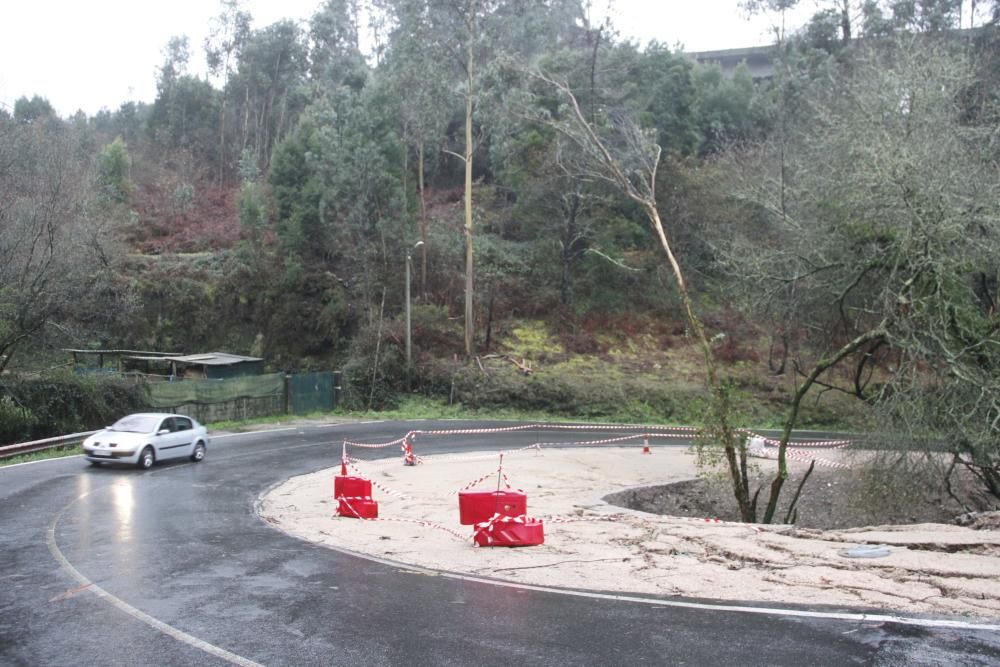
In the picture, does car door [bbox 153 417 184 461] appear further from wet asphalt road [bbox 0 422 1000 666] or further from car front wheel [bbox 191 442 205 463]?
wet asphalt road [bbox 0 422 1000 666]

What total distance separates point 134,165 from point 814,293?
191 ft

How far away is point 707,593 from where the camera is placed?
9.86 m

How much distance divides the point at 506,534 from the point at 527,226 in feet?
136

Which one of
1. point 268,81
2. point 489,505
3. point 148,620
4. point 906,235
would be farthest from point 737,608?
point 268,81

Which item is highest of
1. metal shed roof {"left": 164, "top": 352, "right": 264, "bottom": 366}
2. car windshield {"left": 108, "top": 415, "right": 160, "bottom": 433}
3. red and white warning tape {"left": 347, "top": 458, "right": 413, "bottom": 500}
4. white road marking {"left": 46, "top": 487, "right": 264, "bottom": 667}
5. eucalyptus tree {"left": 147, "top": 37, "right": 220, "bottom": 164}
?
eucalyptus tree {"left": 147, "top": 37, "right": 220, "bottom": 164}

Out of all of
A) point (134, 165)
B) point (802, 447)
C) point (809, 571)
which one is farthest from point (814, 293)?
point (134, 165)

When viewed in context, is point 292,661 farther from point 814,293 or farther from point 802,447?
point 802,447

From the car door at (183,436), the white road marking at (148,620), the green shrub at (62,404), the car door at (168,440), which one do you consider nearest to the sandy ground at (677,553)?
the white road marking at (148,620)

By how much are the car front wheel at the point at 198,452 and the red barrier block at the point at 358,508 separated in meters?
9.85

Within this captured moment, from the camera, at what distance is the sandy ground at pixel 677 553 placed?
971 centimetres

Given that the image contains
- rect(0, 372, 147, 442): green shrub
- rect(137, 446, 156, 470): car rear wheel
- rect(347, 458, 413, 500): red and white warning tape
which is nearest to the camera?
rect(347, 458, 413, 500): red and white warning tape

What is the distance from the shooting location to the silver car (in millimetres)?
21906

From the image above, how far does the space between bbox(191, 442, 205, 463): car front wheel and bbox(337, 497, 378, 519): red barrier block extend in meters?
9.85

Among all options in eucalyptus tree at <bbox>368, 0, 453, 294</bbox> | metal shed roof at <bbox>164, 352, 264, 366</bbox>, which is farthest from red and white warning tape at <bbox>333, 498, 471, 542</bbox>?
eucalyptus tree at <bbox>368, 0, 453, 294</bbox>
